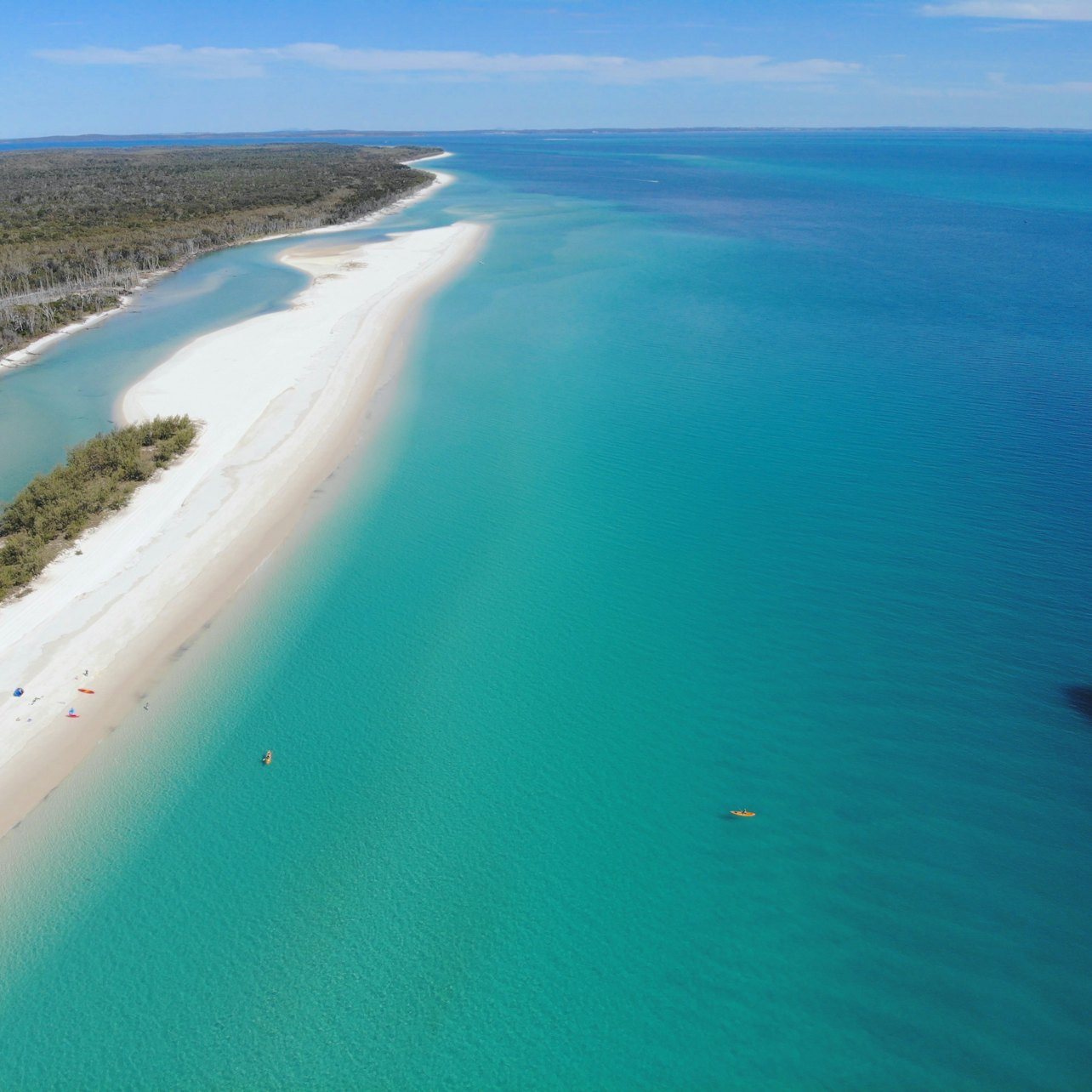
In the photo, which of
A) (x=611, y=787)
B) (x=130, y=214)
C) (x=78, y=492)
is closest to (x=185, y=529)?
(x=78, y=492)

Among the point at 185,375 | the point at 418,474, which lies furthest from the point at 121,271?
the point at 418,474

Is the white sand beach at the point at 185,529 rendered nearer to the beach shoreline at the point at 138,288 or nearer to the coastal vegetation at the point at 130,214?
the beach shoreline at the point at 138,288

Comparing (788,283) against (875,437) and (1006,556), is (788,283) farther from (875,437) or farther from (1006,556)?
(1006,556)

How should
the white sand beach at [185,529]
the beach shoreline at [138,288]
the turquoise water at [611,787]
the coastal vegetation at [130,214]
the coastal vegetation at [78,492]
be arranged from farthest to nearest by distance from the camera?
the coastal vegetation at [130,214]
the beach shoreline at [138,288]
the coastal vegetation at [78,492]
the white sand beach at [185,529]
the turquoise water at [611,787]

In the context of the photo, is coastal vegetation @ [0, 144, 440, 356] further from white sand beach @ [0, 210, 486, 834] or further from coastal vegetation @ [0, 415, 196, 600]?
coastal vegetation @ [0, 415, 196, 600]

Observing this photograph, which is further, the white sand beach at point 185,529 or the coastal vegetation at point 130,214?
the coastal vegetation at point 130,214

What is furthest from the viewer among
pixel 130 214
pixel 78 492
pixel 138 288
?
pixel 130 214

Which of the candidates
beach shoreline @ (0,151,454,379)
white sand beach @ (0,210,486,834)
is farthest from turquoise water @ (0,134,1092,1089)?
beach shoreline @ (0,151,454,379)

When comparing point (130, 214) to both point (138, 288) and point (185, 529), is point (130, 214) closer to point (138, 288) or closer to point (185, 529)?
point (138, 288)

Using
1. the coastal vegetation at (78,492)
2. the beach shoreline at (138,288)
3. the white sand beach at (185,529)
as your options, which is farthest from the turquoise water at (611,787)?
the beach shoreline at (138,288)
